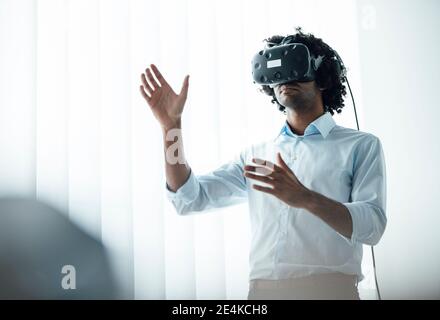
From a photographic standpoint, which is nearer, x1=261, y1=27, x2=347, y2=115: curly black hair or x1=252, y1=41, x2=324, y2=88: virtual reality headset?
x1=252, y1=41, x2=324, y2=88: virtual reality headset

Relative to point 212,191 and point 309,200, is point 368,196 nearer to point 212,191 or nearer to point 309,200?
point 309,200

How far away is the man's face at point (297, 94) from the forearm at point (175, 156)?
0.25 meters

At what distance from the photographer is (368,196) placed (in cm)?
100

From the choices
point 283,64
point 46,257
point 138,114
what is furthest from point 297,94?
point 46,257

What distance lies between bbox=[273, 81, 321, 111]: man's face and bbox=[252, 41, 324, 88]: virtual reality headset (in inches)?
1.2

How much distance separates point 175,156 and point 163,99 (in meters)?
0.14

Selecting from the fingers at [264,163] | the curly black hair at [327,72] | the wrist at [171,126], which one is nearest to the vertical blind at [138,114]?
the curly black hair at [327,72]

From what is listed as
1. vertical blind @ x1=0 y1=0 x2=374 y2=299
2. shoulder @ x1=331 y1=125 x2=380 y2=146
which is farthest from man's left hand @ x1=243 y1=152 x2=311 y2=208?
vertical blind @ x1=0 y1=0 x2=374 y2=299

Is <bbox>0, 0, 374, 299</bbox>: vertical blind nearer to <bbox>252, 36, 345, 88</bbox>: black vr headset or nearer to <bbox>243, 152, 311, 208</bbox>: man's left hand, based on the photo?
<bbox>252, 36, 345, 88</bbox>: black vr headset

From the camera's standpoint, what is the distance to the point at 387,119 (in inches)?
53.8

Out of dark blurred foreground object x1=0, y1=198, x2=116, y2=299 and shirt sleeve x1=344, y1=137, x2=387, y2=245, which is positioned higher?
shirt sleeve x1=344, y1=137, x2=387, y2=245

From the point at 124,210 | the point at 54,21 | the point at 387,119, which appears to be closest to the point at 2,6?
the point at 54,21

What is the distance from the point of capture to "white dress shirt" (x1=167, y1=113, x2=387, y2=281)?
3.25ft

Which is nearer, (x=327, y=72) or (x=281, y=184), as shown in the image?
(x=281, y=184)
